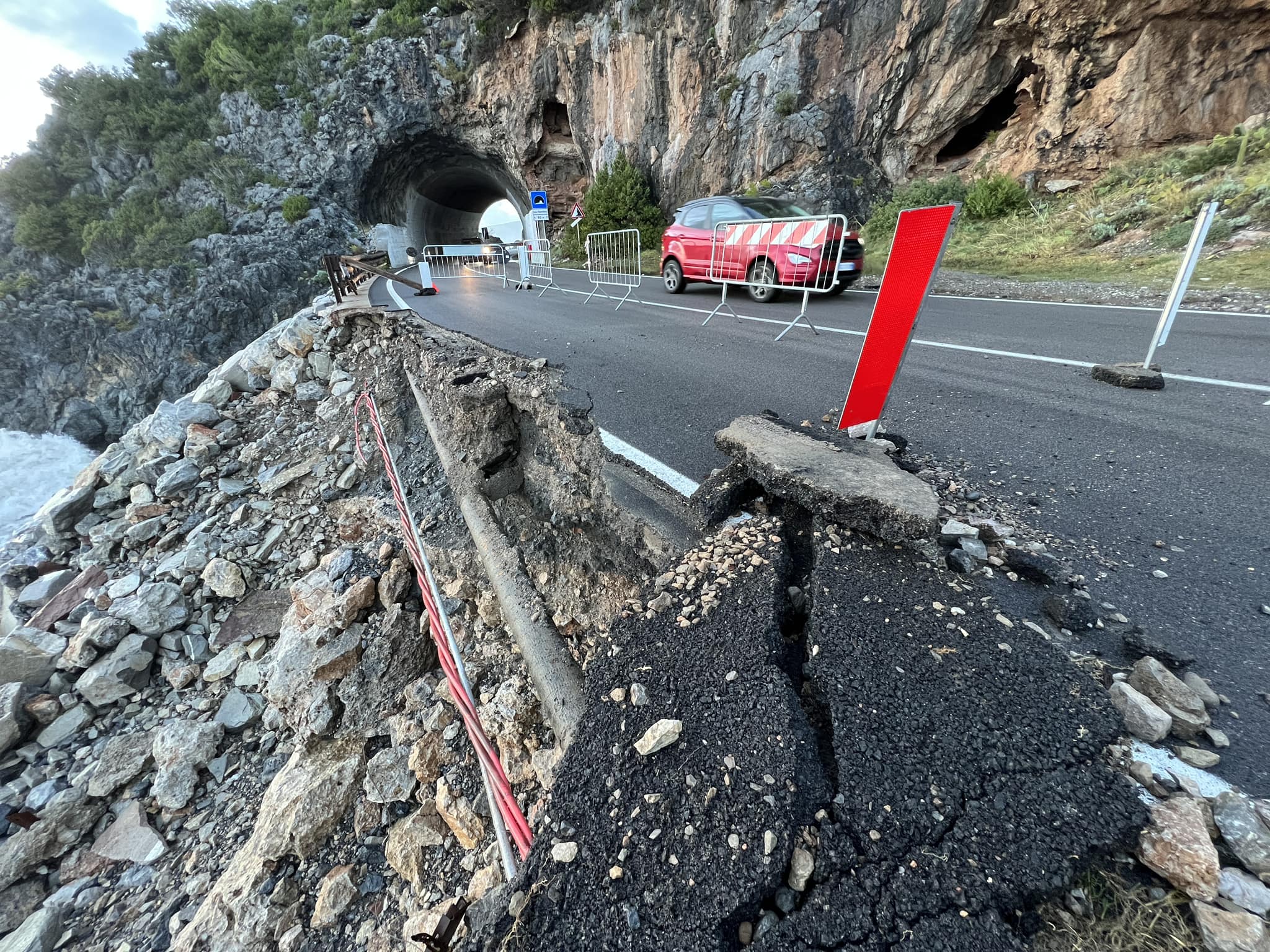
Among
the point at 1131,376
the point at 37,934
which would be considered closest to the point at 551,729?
the point at 37,934

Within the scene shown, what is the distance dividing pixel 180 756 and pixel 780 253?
9.09 metres

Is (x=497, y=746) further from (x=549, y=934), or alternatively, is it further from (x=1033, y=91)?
(x=1033, y=91)

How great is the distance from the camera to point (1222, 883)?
40.8 inches

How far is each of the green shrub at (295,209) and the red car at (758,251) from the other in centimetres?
2718

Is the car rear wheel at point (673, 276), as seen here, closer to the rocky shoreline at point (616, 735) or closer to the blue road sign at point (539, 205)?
the rocky shoreline at point (616, 735)

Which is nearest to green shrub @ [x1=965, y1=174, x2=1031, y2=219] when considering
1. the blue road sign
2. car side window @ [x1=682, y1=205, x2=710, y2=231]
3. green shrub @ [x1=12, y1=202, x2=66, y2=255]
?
car side window @ [x1=682, y1=205, x2=710, y2=231]

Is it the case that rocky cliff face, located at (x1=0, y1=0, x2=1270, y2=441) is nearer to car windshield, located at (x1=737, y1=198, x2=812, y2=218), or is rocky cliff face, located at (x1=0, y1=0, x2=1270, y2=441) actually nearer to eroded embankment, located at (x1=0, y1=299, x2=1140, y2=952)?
car windshield, located at (x1=737, y1=198, x2=812, y2=218)

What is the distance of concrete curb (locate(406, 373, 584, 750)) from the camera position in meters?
1.88

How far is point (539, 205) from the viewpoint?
19.5m

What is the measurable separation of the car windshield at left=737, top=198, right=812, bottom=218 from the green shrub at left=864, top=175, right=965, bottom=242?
5.99 meters

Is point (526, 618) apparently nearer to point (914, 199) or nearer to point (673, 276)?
point (673, 276)

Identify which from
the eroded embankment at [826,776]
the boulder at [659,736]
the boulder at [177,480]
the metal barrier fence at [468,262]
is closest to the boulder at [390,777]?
the eroded embankment at [826,776]

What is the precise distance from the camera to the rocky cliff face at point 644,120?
462 inches

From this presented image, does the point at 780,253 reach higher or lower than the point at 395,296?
higher
